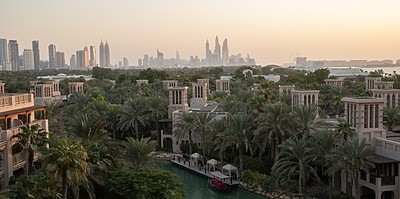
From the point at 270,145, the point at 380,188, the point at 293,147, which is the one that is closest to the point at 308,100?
the point at 270,145

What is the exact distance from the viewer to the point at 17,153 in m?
23.7

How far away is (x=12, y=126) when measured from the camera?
82.2 ft

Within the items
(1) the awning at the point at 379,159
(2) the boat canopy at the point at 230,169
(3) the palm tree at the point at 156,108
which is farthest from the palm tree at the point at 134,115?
(1) the awning at the point at 379,159

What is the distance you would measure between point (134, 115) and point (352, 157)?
2755 cm

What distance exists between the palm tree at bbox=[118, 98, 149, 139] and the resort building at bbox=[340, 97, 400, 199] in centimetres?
2462

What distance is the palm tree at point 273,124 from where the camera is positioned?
33.2 m

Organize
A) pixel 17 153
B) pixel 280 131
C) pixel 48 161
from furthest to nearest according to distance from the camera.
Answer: pixel 280 131
pixel 17 153
pixel 48 161

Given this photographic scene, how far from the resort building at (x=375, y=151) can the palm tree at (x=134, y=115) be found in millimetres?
24623

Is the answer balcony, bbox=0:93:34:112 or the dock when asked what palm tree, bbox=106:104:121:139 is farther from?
balcony, bbox=0:93:34:112

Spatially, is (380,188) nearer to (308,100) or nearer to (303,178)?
(303,178)

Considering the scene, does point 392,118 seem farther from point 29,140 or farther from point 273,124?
point 29,140

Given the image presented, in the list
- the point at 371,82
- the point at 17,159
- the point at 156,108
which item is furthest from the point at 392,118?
the point at 371,82

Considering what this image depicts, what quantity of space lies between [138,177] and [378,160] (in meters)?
14.1

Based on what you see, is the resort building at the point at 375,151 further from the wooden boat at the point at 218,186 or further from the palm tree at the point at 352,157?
the wooden boat at the point at 218,186
